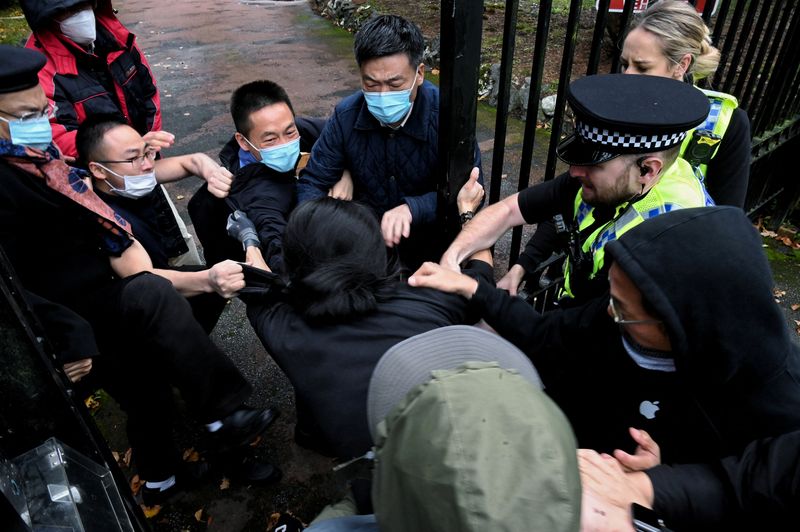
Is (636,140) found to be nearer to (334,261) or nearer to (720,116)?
(720,116)

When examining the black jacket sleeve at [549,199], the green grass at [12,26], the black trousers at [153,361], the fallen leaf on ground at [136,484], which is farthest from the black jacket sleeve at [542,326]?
the green grass at [12,26]

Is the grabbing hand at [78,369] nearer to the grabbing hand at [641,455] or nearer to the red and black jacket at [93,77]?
the red and black jacket at [93,77]

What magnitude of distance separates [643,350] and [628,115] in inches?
31.3

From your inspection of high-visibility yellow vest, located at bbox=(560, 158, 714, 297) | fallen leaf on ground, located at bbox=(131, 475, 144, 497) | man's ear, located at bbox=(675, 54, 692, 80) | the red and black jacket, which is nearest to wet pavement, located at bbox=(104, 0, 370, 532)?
fallen leaf on ground, located at bbox=(131, 475, 144, 497)

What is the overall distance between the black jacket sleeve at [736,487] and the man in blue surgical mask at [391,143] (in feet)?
4.21

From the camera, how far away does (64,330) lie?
1.84 m

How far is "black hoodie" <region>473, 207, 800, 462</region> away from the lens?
1.30 m

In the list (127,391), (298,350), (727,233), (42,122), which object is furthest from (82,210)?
(727,233)

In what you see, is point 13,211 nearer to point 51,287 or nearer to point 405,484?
point 51,287

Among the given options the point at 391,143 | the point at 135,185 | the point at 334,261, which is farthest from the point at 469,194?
the point at 135,185

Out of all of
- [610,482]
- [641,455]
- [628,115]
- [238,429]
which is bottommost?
[238,429]

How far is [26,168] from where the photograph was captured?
74.4 inches

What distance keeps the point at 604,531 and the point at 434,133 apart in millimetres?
1826

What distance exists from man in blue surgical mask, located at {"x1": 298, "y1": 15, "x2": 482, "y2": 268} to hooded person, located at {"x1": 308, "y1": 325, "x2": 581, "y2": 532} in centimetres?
143
